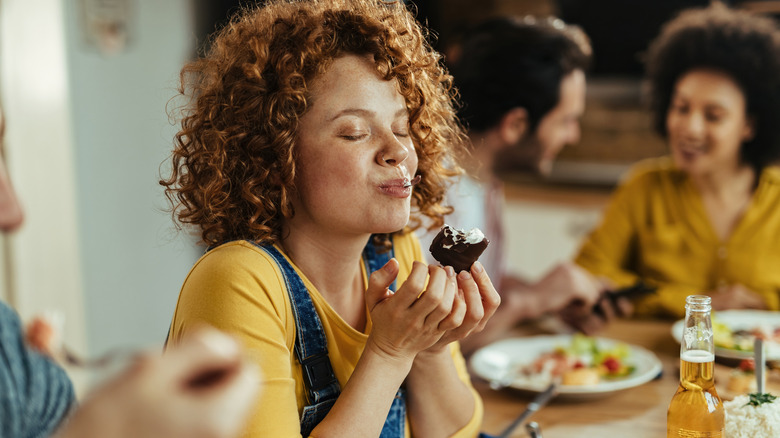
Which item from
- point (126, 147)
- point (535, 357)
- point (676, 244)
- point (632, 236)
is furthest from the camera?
point (126, 147)

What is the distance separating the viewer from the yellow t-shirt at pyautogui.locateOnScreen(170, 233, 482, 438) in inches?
38.4

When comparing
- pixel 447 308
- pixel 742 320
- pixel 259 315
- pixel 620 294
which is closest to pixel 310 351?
pixel 259 315

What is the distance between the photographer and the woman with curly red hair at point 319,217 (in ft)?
3.31

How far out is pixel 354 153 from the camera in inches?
41.4

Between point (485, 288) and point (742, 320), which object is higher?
point (485, 288)

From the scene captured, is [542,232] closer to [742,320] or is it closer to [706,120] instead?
[706,120]

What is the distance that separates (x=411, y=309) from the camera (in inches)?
39.4

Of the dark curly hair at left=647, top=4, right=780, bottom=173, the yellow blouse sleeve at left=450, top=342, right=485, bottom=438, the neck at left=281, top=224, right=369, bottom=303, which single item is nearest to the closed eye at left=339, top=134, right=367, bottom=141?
the neck at left=281, top=224, right=369, bottom=303

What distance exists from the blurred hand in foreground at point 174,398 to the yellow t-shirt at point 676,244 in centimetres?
180

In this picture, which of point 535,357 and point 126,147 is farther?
point 126,147

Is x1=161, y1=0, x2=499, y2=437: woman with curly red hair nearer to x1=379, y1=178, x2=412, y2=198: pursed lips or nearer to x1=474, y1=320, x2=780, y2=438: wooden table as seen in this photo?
x1=379, y1=178, x2=412, y2=198: pursed lips

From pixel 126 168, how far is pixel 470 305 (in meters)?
3.03

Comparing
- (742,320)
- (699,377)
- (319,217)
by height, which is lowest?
(742,320)

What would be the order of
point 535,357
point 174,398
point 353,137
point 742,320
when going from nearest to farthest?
point 174,398 → point 353,137 → point 535,357 → point 742,320
